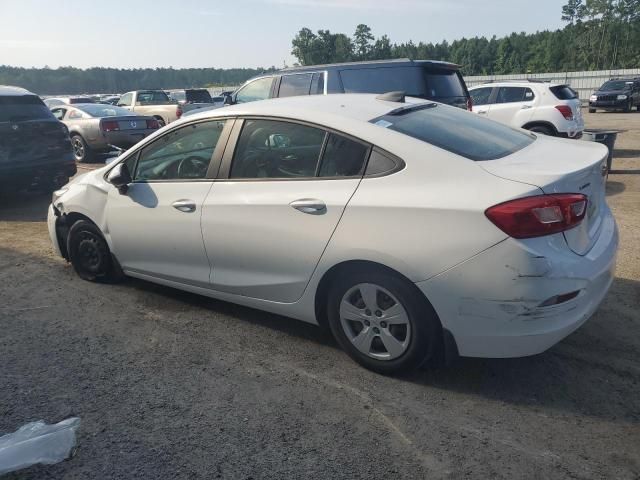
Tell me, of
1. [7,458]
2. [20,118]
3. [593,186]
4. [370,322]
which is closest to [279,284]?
[370,322]

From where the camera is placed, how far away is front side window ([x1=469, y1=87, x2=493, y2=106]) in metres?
12.2

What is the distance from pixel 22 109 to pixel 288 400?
279 inches

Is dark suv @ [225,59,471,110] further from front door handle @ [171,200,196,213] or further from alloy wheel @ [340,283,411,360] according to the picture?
alloy wheel @ [340,283,411,360]

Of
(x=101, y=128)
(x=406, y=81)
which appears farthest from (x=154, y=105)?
(x=406, y=81)

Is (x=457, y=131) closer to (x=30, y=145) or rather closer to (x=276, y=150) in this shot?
(x=276, y=150)

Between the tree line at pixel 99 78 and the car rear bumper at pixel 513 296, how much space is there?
75144 mm

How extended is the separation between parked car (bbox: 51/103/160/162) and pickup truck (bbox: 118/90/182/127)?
5.06 m

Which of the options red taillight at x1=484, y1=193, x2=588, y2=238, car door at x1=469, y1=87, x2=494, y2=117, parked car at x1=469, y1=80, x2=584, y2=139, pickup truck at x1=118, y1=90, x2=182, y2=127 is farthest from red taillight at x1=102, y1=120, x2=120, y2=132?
red taillight at x1=484, y1=193, x2=588, y2=238

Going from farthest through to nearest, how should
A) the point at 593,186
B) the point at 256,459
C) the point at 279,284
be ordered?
the point at 279,284, the point at 593,186, the point at 256,459

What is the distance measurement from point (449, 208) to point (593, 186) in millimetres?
922

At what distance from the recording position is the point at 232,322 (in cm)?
400

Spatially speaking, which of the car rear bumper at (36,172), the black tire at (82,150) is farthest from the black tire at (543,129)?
the black tire at (82,150)

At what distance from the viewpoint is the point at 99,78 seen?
97.9 m

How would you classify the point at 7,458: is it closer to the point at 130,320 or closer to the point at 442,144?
the point at 130,320
